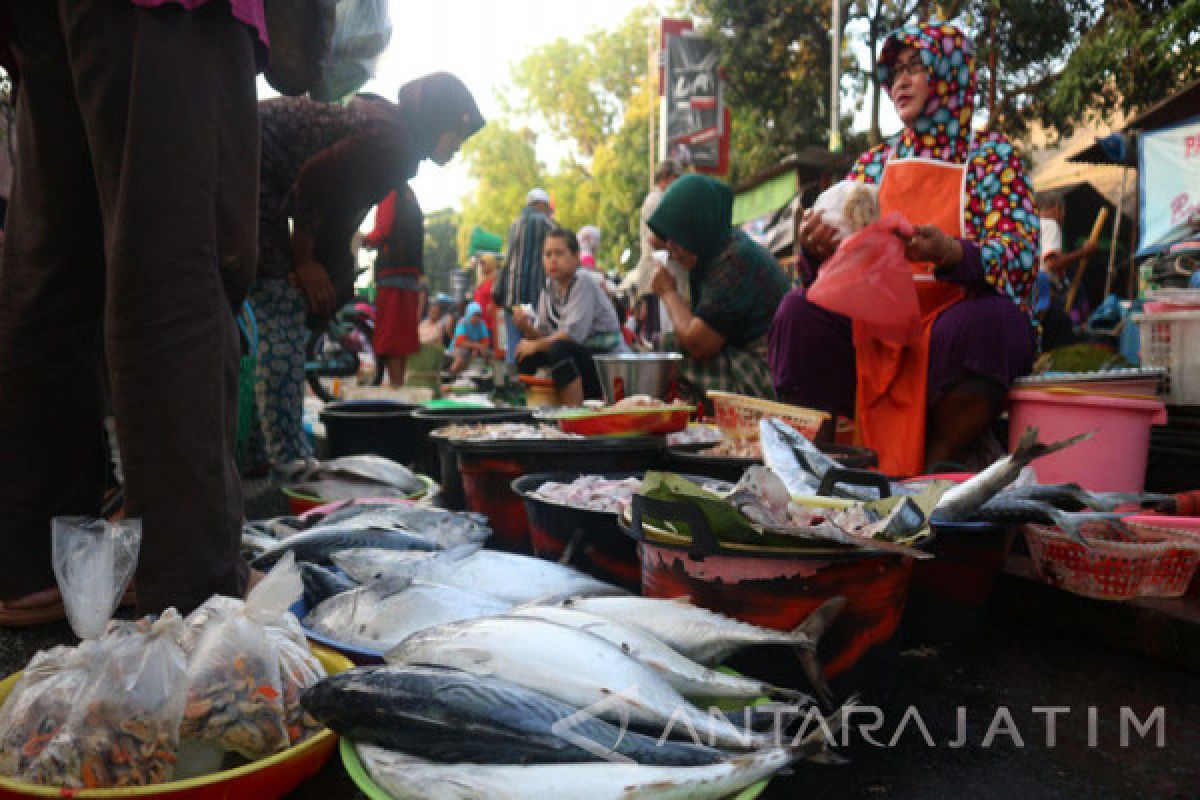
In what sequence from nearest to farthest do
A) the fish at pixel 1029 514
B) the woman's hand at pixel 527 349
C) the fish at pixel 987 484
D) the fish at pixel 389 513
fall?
the fish at pixel 987 484, the fish at pixel 1029 514, the fish at pixel 389 513, the woman's hand at pixel 527 349

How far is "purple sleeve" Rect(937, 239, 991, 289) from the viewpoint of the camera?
310 centimetres

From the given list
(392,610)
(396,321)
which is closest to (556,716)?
(392,610)

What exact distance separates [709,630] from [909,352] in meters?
2.20

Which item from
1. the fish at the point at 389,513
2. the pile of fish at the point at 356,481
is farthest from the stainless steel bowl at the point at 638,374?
the fish at the point at 389,513

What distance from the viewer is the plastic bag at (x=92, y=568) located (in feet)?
4.50

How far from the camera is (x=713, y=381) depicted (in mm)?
4941

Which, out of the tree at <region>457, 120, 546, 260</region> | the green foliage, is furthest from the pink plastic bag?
the tree at <region>457, 120, 546, 260</region>

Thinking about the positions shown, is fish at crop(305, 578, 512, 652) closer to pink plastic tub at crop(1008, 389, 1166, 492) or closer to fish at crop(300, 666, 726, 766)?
fish at crop(300, 666, 726, 766)

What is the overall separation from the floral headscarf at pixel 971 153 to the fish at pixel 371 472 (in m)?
2.68

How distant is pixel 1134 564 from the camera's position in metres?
1.96

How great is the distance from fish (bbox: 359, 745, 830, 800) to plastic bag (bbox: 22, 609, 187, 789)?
36 cm

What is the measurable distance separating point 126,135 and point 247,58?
1.12 feet

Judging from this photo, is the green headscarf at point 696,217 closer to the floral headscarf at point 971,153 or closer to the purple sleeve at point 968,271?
the floral headscarf at point 971,153

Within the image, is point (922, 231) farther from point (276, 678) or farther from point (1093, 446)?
point (276, 678)
